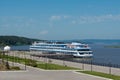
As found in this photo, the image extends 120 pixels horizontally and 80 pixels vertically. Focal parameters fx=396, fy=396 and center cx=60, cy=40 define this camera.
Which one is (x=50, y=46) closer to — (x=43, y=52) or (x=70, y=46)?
(x=43, y=52)

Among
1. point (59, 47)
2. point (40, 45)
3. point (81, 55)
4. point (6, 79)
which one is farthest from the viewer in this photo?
point (40, 45)

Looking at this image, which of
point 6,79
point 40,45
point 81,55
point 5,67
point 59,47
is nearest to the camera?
point 6,79

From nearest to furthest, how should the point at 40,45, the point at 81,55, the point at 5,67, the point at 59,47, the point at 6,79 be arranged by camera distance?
the point at 6,79, the point at 5,67, the point at 81,55, the point at 59,47, the point at 40,45

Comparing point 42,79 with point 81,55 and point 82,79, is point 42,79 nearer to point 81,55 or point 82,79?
point 82,79

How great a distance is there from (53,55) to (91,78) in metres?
81.0

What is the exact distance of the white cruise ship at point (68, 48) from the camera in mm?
112500

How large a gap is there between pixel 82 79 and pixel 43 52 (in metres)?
92.9

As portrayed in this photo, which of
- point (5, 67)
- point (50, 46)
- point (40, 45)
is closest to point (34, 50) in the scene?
point (40, 45)

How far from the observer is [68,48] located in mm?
116562

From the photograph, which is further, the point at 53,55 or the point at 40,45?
the point at 40,45

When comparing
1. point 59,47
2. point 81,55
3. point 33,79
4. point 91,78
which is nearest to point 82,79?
point 91,78

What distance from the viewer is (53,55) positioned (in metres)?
117

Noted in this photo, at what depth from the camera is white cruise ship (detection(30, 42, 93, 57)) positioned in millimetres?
112500

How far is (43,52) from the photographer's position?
419 ft
